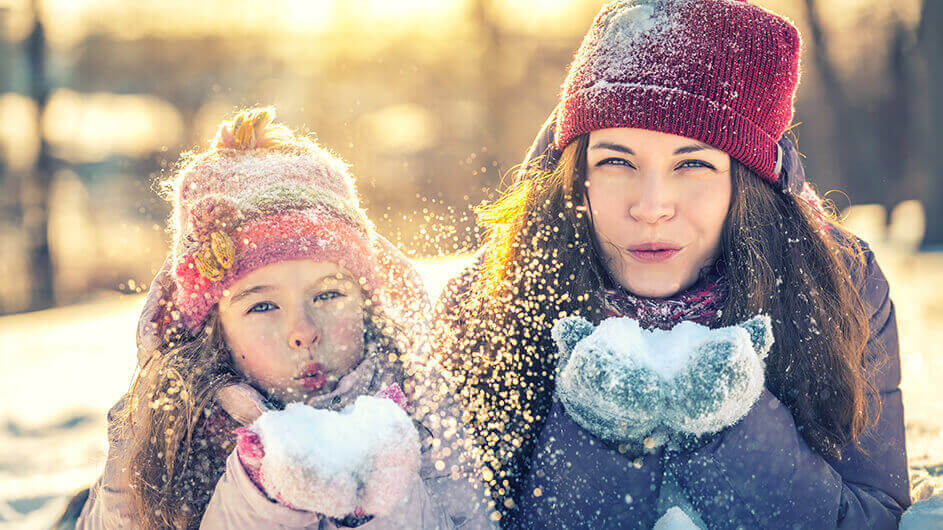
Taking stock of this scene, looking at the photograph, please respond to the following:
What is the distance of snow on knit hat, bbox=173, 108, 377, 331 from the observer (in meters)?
2.11

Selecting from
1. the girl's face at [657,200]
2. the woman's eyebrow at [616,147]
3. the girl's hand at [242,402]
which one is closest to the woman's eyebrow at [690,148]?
the girl's face at [657,200]

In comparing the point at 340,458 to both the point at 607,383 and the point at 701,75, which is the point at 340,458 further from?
the point at 701,75

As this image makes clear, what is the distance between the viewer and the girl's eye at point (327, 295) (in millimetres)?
2094

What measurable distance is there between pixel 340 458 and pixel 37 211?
8.07 m

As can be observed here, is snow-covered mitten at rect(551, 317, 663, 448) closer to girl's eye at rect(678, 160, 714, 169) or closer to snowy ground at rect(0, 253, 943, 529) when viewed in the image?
girl's eye at rect(678, 160, 714, 169)

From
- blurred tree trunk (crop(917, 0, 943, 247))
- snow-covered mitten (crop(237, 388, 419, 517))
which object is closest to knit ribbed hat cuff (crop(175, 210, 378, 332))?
snow-covered mitten (crop(237, 388, 419, 517))

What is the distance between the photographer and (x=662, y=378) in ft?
5.92

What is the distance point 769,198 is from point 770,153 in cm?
16

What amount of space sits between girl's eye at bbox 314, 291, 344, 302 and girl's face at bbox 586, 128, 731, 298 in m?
0.76

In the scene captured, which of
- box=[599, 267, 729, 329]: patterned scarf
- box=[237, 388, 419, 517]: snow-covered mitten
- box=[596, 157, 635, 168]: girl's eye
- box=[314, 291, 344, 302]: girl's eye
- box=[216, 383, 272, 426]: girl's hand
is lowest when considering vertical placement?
box=[216, 383, 272, 426]: girl's hand

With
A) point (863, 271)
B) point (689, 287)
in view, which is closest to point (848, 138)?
point (863, 271)

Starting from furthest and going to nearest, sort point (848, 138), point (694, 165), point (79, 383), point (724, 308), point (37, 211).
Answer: point (848, 138) → point (37, 211) → point (79, 383) → point (724, 308) → point (694, 165)

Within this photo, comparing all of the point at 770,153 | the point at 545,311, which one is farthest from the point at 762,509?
the point at 770,153

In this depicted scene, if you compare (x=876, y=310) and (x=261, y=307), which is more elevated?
(x=261, y=307)
